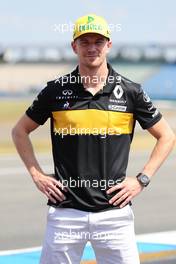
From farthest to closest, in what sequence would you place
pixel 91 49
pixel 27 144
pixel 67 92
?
pixel 27 144 → pixel 67 92 → pixel 91 49

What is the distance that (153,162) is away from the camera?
11.9 ft

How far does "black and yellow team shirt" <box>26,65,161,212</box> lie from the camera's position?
11.5 ft

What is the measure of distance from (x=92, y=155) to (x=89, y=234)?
43 cm

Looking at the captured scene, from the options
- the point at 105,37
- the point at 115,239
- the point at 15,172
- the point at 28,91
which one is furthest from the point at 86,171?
the point at 28,91

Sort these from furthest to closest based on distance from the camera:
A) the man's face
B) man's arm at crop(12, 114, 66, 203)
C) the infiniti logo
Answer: man's arm at crop(12, 114, 66, 203), the infiniti logo, the man's face

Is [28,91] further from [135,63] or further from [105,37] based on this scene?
[105,37]

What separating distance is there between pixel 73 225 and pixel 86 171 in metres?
0.30

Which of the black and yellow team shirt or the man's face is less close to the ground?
the man's face

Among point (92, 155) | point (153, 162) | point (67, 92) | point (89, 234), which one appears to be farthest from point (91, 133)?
point (89, 234)

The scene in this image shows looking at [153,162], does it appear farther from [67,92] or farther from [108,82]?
[67,92]

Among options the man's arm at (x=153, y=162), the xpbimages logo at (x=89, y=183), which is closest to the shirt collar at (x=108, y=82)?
the man's arm at (x=153, y=162)

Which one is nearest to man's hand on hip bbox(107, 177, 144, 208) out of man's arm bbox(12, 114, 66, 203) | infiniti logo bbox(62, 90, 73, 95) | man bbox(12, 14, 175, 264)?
man bbox(12, 14, 175, 264)

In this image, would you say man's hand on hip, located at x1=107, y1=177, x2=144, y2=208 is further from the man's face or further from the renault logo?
the man's face

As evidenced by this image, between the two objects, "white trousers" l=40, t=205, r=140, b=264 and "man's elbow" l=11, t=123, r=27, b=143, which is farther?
"man's elbow" l=11, t=123, r=27, b=143
